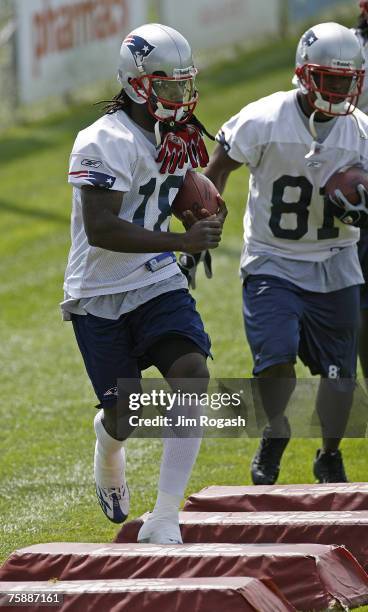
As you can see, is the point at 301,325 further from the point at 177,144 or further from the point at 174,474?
the point at 174,474

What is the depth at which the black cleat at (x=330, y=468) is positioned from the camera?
5.74 m

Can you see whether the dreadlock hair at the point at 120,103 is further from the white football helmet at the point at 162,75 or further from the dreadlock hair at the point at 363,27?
the dreadlock hair at the point at 363,27

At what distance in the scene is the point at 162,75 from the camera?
473 cm

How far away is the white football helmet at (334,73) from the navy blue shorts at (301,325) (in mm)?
752

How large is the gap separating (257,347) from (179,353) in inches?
33.2

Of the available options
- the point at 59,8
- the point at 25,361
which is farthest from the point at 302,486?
the point at 59,8

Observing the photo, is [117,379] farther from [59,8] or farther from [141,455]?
[59,8]

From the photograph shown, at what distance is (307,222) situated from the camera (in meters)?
5.57

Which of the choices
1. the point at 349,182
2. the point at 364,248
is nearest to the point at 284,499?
the point at 349,182

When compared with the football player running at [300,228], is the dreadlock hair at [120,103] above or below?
above

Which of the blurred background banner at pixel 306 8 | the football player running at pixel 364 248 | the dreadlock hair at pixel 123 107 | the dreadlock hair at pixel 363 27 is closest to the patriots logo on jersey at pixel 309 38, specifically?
the football player running at pixel 364 248

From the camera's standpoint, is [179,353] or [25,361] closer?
[179,353]

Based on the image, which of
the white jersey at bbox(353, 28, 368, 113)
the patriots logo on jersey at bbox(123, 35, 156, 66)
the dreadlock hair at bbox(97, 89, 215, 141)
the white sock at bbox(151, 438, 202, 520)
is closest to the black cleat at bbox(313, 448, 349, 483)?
the white sock at bbox(151, 438, 202, 520)

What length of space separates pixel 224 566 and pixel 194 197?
1394 millimetres
